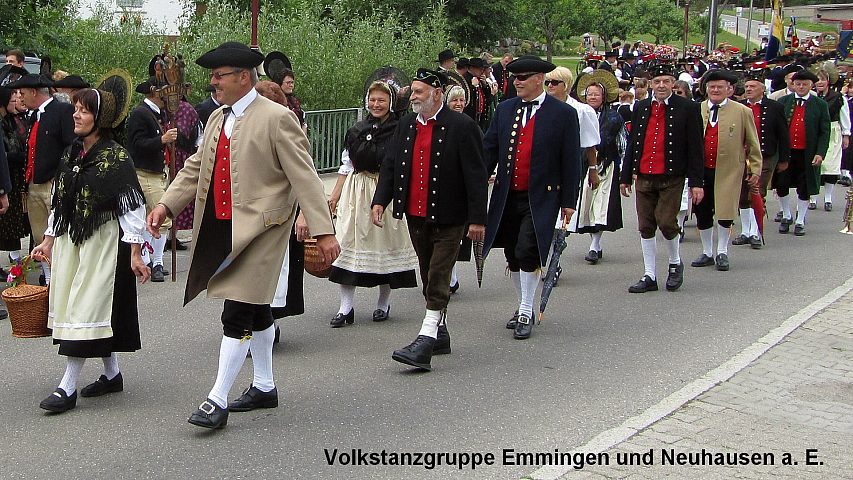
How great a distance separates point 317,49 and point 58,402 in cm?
1303

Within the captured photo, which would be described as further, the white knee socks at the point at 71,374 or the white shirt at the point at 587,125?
the white shirt at the point at 587,125

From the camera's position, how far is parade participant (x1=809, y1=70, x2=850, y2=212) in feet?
49.5

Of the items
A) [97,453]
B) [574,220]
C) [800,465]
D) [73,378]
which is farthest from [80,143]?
[574,220]

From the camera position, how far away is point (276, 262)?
18.6ft

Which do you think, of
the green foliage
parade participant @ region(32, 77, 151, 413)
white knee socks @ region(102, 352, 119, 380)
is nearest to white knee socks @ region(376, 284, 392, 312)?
white knee socks @ region(102, 352, 119, 380)

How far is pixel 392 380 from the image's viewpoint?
6.74 meters

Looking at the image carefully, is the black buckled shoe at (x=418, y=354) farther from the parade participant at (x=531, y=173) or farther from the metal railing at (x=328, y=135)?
the metal railing at (x=328, y=135)

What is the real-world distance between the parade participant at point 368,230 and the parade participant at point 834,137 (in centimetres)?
862

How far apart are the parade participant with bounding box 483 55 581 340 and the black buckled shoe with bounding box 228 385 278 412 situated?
2325 mm

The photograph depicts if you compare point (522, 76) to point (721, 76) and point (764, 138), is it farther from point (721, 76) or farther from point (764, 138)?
point (764, 138)

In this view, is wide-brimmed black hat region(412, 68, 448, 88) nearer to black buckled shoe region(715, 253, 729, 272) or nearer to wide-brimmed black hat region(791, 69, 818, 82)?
black buckled shoe region(715, 253, 729, 272)

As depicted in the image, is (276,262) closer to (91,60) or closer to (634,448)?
(634,448)

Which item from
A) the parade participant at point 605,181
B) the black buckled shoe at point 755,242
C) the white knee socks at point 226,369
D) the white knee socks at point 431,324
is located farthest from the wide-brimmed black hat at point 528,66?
the black buckled shoe at point 755,242

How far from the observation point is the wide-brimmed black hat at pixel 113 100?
19.7 ft
